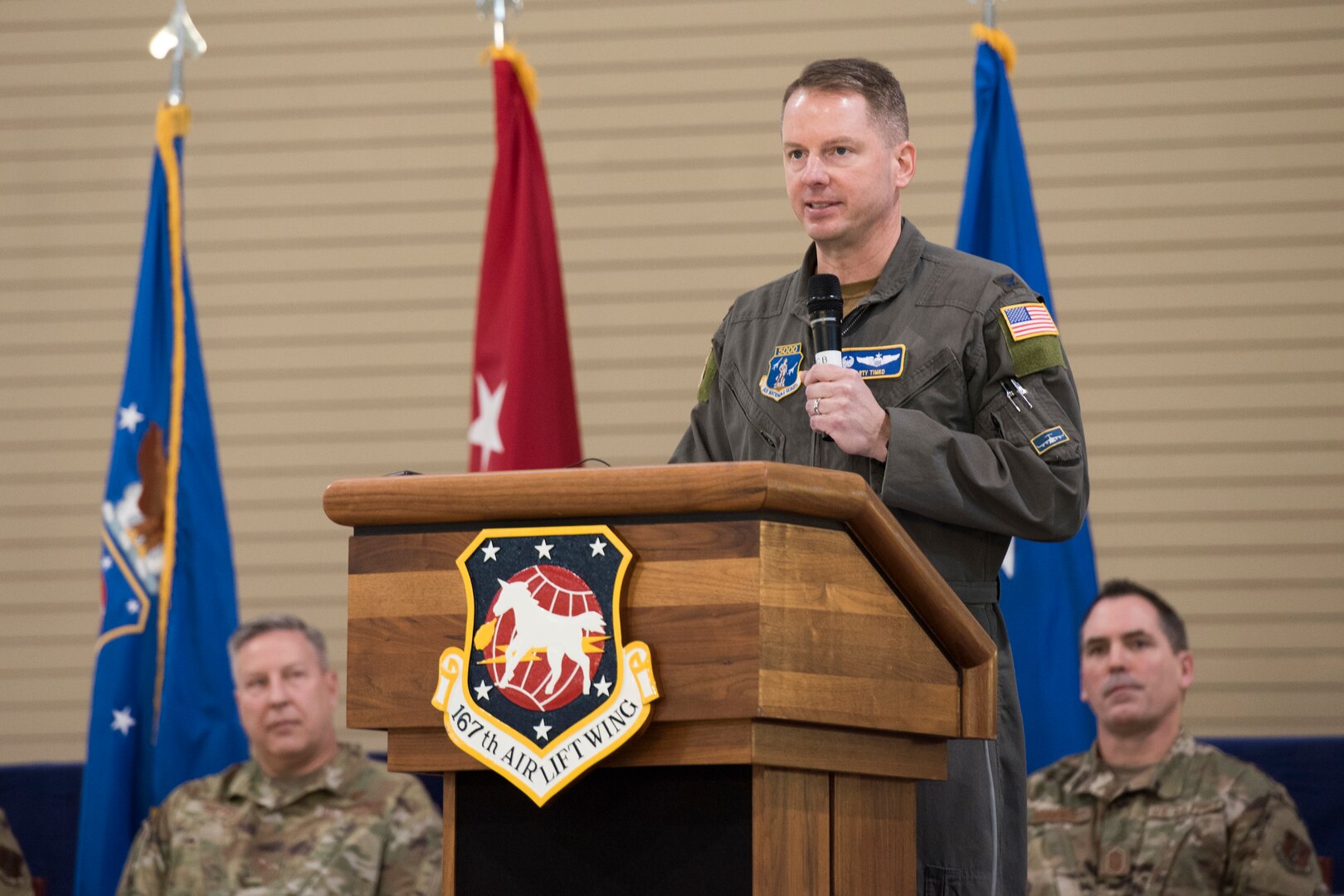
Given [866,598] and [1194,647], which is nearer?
[866,598]

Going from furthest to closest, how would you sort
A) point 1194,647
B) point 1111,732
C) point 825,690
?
1. point 1194,647
2. point 1111,732
3. point 825,690

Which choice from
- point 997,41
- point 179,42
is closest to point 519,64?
point 179,42

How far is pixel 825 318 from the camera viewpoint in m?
1.89

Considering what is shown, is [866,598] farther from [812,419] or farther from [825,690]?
A: [812,419]

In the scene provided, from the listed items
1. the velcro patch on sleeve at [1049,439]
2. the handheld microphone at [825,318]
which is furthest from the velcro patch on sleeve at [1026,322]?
the handheld microphone at [825,318]

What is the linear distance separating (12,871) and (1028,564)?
101 inches

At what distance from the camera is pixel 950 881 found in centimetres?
188

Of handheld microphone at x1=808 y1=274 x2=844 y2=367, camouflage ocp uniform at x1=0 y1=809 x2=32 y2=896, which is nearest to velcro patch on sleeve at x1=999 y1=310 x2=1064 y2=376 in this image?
handheld microphone at x1=808 y1=274 x2=844 y2=367

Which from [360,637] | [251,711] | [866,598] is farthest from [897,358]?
[251,711]

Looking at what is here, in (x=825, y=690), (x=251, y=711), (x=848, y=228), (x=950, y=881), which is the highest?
(x=848, y=228)

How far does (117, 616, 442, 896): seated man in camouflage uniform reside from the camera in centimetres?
416

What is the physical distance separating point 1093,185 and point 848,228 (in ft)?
10.6

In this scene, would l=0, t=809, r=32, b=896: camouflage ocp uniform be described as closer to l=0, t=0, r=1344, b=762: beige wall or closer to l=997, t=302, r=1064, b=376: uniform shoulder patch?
l=0, t=0, r=1344, b=762: beige wall

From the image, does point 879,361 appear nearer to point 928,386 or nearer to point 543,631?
point 928,386
